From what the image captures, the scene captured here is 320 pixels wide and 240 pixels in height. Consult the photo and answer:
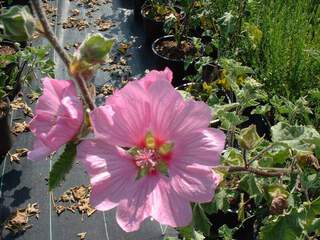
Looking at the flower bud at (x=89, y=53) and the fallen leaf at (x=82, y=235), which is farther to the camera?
the fallen leaf at (x=82, y=235)

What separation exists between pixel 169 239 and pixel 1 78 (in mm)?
1550

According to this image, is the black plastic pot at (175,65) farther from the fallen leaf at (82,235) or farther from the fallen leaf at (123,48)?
the fallen leaf at (82,235)

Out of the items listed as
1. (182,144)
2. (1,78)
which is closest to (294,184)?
(182,144)

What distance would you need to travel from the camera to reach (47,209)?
2469mm

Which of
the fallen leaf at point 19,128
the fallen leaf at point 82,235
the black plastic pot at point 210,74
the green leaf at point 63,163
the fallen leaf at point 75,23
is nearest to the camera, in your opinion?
the green leaf at point 63,163

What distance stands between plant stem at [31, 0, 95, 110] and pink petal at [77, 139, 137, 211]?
0.08 m

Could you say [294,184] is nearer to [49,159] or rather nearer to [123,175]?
[123,175]

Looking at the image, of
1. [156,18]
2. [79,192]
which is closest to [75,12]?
[156,18]

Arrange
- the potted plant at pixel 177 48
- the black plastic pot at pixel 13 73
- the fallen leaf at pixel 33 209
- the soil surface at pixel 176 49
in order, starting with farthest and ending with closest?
the soil surface at pixel 176 49 < the potted plant at pixel 177 48 < the black plastic pot at pixel 13 73 < the fallen leaf at pixel 33 209

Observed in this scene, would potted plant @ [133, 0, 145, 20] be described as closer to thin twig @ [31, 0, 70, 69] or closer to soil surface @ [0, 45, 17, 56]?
soil surface @ [0, 45, 17, 56]

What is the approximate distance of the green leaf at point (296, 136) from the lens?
Answer: 1083 mm

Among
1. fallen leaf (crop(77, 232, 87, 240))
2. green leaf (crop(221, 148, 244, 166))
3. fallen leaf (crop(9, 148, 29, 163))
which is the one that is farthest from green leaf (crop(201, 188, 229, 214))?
fallen leaf (crop(9, 148, 29, 163))

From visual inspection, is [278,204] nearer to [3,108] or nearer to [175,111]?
[175,111]

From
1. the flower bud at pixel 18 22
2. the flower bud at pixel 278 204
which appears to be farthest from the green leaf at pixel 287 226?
the flower bud at pixel 18 22
